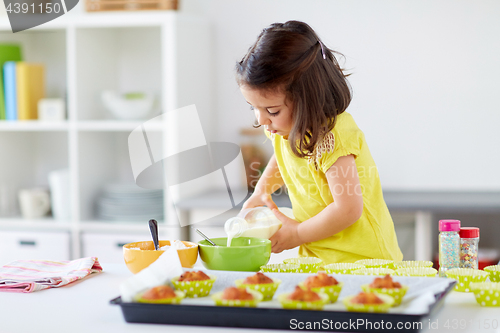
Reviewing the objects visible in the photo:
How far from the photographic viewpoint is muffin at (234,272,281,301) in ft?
2.52

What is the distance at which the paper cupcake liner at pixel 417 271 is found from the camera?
35.8 inches

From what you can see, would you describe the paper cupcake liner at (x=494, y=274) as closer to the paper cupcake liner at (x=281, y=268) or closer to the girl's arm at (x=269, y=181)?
the paper cupcake liner at (x=281, y=268)

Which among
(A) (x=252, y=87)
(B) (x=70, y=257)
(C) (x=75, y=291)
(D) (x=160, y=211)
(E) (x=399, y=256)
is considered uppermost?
(A) (x=252, y=87)

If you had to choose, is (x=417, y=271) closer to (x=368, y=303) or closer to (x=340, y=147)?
(x=368, y=303)

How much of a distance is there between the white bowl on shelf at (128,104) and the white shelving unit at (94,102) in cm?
6

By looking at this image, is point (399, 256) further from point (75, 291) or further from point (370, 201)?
point (75, 291)

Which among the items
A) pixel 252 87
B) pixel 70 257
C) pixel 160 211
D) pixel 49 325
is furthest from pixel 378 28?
pixel 49 325

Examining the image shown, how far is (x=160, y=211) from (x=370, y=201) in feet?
3.82

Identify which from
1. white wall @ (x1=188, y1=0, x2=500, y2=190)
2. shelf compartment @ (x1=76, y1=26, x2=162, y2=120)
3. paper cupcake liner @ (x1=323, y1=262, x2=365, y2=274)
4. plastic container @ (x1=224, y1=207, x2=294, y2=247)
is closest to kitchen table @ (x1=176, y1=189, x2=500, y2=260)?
white wall @ (x1=188, y1=0, x2=500, y2=190)

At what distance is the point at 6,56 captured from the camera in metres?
2.44

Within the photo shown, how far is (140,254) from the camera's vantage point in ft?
3.22

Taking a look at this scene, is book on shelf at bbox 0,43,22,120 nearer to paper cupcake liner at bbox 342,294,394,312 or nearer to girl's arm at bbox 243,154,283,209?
girl's arm at bbox 243,154,283,209

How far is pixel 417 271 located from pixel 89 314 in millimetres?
540

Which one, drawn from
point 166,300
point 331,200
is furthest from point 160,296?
point 331,200
